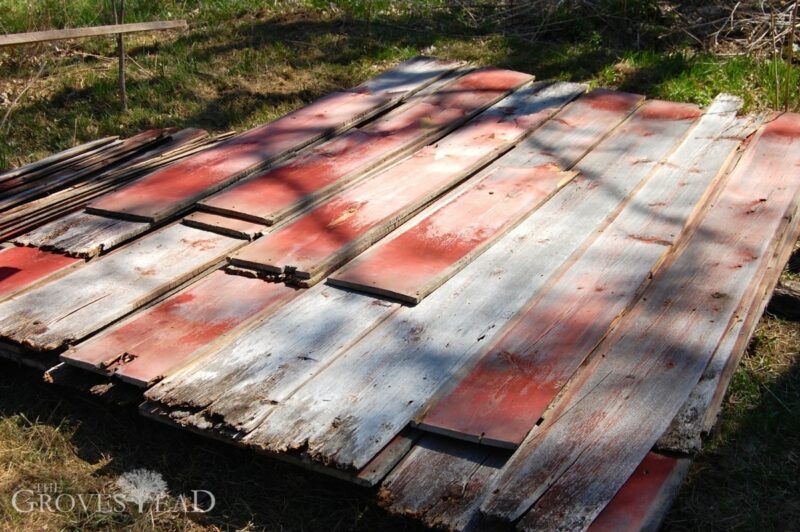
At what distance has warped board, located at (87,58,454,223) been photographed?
4.56 m

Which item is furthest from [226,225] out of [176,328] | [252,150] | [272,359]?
[272,359]

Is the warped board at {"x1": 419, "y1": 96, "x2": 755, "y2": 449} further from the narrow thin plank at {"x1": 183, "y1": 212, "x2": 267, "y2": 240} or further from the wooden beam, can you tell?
the wooden beam

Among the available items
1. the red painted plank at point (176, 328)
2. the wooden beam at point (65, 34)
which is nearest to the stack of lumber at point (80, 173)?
the wooden beam at point (65, 34)

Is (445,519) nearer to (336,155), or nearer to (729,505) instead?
(729,505)

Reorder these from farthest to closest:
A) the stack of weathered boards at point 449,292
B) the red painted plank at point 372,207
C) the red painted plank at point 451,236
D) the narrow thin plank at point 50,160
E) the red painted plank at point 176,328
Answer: the narrow thin plank at point 50,160 → the red painted plank at point 372,207 → the red painted plank at point 451,236 → the red painted plank at point 176,328 → the stack of weathered boards at point 449,292

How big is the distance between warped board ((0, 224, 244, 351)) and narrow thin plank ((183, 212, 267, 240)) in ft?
0.10

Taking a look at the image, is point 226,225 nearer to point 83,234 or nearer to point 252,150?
point 83,234

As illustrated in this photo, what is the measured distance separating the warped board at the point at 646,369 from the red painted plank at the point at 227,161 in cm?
207

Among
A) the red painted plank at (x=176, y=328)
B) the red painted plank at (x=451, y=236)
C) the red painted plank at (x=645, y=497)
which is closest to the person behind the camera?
the red painted plank at (x=645, y=497)

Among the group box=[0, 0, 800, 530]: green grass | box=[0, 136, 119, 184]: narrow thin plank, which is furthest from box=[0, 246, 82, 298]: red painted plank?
box=[0, 136, 119, 184]: narrow thin plank

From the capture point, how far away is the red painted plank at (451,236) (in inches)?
149

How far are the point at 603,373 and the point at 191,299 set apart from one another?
5.16ft

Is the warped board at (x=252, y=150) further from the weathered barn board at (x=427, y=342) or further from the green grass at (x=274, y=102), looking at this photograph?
the weathered barn board at (x=427, y=342)

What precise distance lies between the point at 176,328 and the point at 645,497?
176cm
